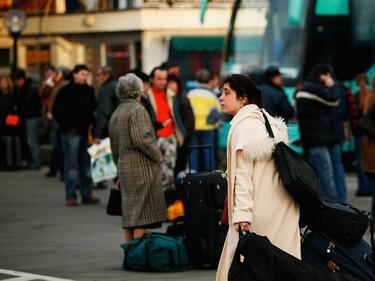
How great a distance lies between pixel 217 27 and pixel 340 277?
3586 cm

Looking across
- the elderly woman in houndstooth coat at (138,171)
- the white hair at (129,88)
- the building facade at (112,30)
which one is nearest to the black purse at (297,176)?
the elderly woman in houndstooth coat at (138,171)

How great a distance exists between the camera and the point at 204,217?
11.3 metres

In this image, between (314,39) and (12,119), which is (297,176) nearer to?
(314,39)

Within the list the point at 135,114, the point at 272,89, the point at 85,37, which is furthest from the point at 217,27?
the point at 135,114

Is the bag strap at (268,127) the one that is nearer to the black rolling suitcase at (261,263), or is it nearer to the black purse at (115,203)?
the black rolling suitcase at (261,263)

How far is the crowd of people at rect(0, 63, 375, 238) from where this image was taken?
12000 mm

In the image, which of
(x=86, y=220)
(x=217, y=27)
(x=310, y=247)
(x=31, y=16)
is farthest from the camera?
(x=31, y=16)

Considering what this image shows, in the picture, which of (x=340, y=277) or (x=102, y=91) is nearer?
(x=340, y=277)

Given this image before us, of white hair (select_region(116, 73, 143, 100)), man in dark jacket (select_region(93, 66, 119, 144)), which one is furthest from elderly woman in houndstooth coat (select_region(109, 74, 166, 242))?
man in dark jacket (select_region(93, 66, 119, 144))

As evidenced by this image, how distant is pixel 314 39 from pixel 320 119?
682cm

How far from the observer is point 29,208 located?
58.8 ft

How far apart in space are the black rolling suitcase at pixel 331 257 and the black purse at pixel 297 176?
383 mm

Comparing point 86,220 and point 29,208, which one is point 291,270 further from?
point 29,208

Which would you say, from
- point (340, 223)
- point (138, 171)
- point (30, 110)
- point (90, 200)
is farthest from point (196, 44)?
point (340, 223)
